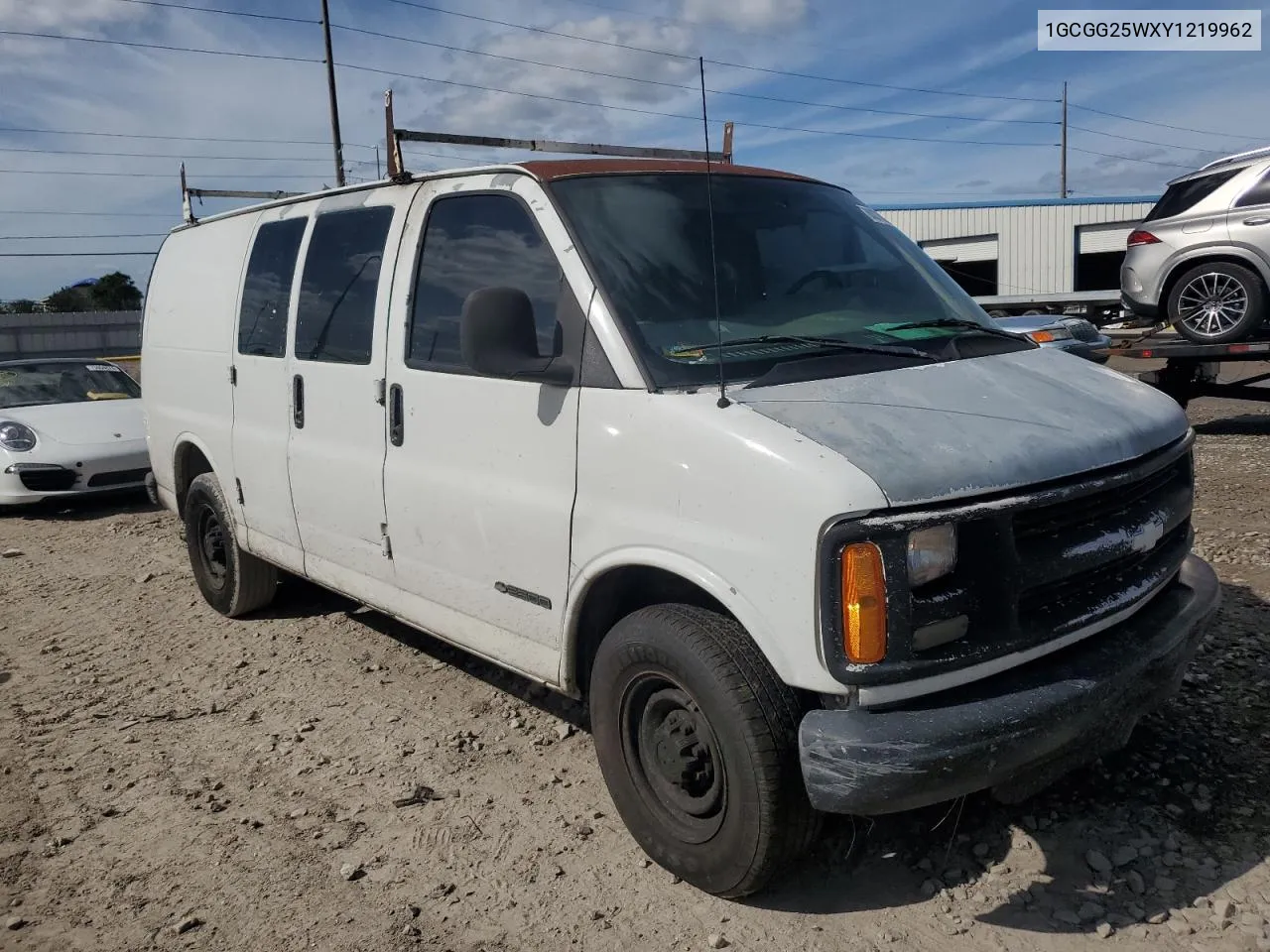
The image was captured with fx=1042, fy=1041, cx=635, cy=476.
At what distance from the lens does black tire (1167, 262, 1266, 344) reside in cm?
948

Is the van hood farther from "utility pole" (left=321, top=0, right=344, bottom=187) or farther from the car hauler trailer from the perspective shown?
"utility pole" (left=321, top=0, right=344, bottom=187)

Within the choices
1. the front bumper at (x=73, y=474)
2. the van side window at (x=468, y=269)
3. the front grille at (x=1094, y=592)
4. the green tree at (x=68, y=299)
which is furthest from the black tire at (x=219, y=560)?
the green tree at (x=68, y=299)

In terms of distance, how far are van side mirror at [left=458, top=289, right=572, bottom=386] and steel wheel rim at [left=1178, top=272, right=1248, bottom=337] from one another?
8.69 metres

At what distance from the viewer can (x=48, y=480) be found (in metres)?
9.07

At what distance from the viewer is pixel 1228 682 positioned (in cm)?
411

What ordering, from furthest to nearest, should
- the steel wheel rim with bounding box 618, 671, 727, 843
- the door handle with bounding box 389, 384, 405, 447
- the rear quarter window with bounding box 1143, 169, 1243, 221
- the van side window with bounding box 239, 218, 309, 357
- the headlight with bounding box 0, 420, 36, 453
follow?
the rear quarter window with bounding box 1143, 169, 1243, 221 < the headlight with bounding box 0, 420, 36, 453 < the van side window with bounding box 239, 218, 309, 357 < the door handle with bounding box 389, 384, 405, 447 < the steel wheel rim with bounding box 618, 671, 727, 843

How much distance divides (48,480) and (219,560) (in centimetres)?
422

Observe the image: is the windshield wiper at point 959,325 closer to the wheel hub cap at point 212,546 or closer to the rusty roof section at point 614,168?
the rusty roof section at point 614,168

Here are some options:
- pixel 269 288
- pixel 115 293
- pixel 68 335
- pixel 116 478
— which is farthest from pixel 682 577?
pixel 115 293

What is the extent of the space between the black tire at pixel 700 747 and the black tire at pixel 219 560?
10.3 ft

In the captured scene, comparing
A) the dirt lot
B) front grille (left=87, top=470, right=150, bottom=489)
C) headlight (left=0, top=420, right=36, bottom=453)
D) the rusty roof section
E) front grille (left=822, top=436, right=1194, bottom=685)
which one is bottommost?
the dirt lot

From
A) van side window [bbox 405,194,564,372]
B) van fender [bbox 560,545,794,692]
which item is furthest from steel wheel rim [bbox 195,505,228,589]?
van fender [bbox 560,545,794,692]

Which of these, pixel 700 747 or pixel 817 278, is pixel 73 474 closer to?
pixel 817 278

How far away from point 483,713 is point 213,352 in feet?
8.19
